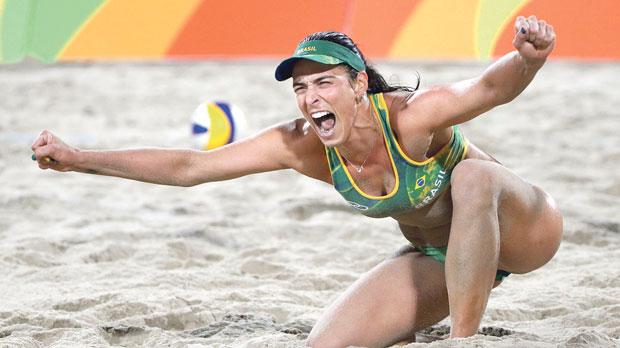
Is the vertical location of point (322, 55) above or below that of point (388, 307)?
above

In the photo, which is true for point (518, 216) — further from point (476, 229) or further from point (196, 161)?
point (196, 161)

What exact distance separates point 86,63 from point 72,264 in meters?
6.18

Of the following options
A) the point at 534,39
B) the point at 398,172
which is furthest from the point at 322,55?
the point at 534,39

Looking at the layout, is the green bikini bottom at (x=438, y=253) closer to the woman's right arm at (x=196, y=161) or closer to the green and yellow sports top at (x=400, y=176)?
the green and yellow sports top at (x=400, y=176)

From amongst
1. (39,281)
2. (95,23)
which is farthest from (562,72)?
(39,281)

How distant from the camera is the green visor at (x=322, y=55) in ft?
8.99

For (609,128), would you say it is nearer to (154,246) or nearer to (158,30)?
(158,30)

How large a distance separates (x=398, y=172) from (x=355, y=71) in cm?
33

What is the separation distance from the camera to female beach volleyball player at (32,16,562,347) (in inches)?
107

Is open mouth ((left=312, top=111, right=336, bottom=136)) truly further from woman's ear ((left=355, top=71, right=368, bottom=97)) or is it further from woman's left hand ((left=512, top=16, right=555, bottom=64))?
woman's left hand ((left=512, top=16, right=555, bottom=64))

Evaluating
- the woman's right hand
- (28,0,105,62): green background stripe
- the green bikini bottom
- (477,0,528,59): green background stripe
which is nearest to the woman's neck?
the green bikini bottom

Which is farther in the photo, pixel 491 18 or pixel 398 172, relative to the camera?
pixel 491 18

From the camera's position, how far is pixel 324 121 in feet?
9.28

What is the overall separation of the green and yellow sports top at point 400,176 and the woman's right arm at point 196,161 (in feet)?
0.63
